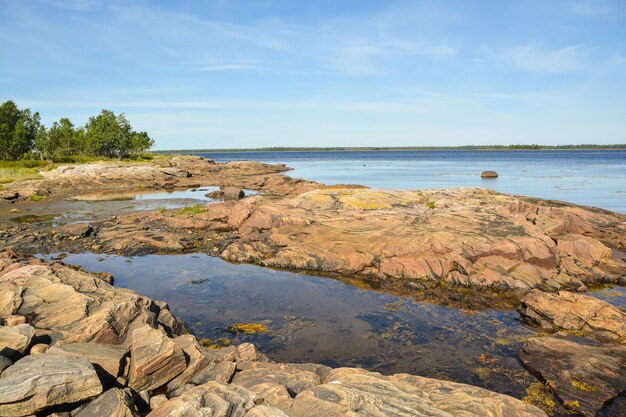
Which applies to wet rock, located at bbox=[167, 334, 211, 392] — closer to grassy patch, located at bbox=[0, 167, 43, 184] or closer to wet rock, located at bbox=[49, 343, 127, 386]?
wet rock, located at bbox=[49, 343, 127, 386]

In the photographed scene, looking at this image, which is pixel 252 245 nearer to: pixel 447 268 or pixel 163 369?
pixel 447 268

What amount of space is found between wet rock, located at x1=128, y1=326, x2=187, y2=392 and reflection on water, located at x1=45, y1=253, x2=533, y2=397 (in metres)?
5.51

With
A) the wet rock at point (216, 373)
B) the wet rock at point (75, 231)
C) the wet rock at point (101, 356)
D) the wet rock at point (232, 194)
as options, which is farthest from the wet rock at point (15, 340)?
the wet rock at point (232, 194)

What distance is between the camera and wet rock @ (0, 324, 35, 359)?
32.2 feet

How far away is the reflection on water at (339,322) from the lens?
1482cm

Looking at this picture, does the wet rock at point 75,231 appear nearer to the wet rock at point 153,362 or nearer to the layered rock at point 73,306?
the layered rock at point 73,306

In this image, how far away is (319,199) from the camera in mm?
35938

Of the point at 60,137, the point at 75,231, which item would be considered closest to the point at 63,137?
the point at 60,137

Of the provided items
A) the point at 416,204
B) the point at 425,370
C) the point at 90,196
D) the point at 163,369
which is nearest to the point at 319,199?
the point at 416,204

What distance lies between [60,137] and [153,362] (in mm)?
152252

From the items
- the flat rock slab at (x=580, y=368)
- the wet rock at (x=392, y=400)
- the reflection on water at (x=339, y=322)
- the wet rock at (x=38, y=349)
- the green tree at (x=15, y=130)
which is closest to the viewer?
the wet rock at (x=392, y=400)

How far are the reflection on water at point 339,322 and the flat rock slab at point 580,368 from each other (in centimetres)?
76

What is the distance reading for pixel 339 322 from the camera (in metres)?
18.4

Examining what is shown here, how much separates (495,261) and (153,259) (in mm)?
23256
